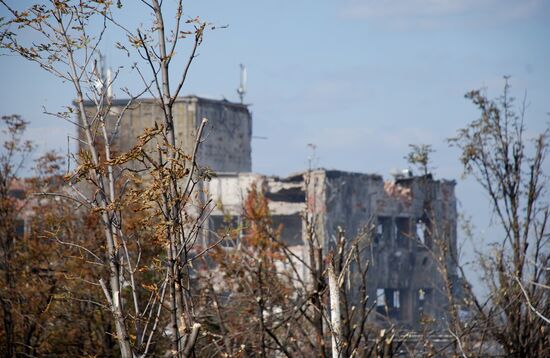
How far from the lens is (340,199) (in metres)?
39.4

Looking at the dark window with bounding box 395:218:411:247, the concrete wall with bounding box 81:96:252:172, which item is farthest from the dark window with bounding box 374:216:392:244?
the concrete wall with bounding box 81:96:252:172

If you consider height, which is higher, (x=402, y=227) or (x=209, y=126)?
(x=209, y=126)

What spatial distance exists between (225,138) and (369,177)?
658cm

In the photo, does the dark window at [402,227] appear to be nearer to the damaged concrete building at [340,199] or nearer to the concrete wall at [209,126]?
the damaged concrete building at [340,199]

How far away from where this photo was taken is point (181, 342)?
6820 millimetres

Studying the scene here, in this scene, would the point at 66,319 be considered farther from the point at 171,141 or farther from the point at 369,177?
the point at 369,177

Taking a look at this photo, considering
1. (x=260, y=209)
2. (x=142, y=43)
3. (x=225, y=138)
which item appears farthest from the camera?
(x=225, y=138)

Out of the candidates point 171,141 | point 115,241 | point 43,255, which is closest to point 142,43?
point 171,141

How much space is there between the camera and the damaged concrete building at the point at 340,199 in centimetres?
3866

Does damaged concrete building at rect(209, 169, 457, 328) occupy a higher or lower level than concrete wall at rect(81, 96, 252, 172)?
lower

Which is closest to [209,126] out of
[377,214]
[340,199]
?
[340,199]

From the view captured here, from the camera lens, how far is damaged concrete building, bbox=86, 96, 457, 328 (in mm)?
38656

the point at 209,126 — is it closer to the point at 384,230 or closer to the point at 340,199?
the point at 340,199

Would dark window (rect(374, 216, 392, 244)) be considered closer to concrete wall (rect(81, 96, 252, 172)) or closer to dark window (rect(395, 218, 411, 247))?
dark window (rect(395, 218, 411, 247))
